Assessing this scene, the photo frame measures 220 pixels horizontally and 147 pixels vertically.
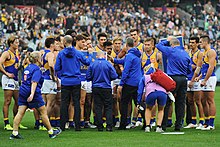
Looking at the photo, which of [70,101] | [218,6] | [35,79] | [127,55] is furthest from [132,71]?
[218,6]

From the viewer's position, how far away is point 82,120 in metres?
18.3

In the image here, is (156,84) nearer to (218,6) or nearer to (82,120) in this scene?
(82,120)

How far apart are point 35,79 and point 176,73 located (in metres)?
3.97

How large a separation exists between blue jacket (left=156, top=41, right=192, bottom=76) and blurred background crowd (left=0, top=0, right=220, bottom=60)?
73.7 feet

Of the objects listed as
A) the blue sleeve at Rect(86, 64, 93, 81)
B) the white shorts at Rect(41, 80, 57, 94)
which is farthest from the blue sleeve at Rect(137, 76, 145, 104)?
the white shorts at Rect(41, 80, 57, 94)

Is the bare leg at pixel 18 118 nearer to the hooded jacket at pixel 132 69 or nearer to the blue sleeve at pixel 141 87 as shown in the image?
the blue sleeve at pixel 141 87

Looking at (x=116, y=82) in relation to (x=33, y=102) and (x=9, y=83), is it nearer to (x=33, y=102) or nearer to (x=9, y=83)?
(x=9, y=83)

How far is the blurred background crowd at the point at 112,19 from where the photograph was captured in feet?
146

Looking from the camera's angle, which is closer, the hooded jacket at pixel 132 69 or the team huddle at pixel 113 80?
the team huddle at pixel 113 80

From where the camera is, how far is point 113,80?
18562 millimetres

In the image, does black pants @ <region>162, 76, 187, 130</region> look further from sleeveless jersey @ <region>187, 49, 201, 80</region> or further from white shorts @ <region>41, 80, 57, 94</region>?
white shorts @ <region>41, 80, 57, 94</region>

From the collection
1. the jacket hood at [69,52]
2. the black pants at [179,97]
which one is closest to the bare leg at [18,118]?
the jacket hood at [69,52]

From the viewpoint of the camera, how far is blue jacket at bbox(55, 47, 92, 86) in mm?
17331

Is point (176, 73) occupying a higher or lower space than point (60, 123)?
higher
